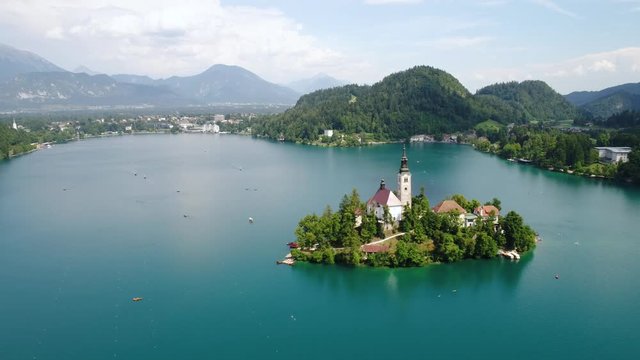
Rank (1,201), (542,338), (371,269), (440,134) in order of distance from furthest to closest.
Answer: (440,134), (1,201), (371,269), (542,338)

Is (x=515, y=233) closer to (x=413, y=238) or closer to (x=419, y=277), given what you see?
(x=413, y=238)

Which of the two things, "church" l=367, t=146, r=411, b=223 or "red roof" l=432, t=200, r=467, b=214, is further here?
"church" l=367, t=146, r=411, b=223

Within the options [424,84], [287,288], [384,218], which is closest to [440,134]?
[424,84]

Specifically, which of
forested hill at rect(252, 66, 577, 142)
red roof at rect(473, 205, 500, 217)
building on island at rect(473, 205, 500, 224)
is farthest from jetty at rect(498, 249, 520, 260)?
forested hill at rect(252, 66, 577, 142)

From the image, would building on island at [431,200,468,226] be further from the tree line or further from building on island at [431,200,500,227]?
the tree line

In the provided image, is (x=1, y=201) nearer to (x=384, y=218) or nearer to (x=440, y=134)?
(x=384, y=218)

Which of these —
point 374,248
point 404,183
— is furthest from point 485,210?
point 374,248
